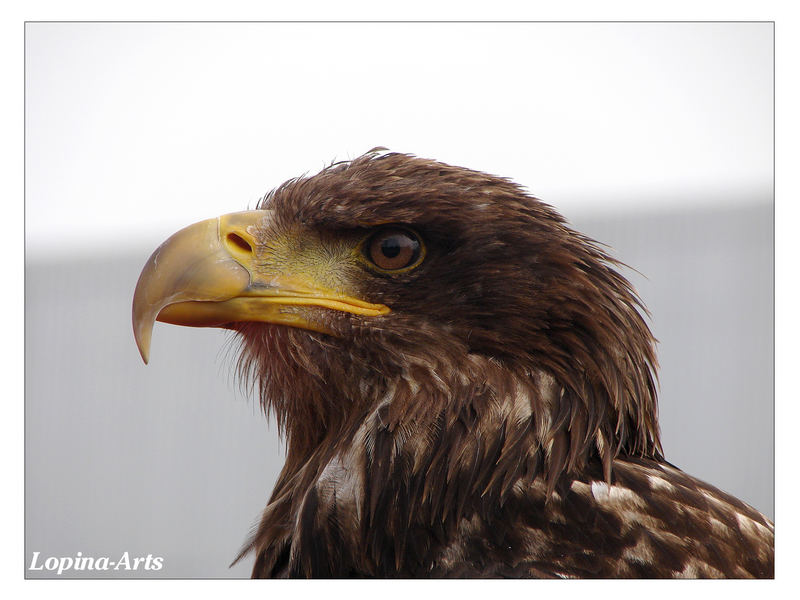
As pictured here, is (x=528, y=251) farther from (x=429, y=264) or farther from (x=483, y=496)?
(x=483, y=496)

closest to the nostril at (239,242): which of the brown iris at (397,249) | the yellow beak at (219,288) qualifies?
the yellow beak at (219,288)

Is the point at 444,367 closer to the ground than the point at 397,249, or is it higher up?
closer to the ground

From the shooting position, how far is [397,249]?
5.47 ft

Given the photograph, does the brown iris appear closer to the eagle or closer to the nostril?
the eagle

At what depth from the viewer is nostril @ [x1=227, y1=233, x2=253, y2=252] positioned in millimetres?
1712

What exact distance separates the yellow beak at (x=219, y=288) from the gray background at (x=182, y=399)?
1.32 feet

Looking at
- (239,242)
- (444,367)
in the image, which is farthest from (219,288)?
(444,367)

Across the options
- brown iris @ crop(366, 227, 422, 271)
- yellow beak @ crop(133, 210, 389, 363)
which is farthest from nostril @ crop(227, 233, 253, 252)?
brown iris @ crop(366, 227, 422, 271)

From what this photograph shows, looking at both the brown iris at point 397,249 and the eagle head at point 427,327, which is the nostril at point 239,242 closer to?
the eagle head at point 427,327

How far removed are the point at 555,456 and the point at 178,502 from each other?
1618 millimetres

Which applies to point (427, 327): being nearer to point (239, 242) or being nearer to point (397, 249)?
point (397, 249)

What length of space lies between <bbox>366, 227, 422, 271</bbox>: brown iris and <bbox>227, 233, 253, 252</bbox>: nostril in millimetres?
301

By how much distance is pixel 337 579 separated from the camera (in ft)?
5.27

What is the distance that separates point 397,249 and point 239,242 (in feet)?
1.20
